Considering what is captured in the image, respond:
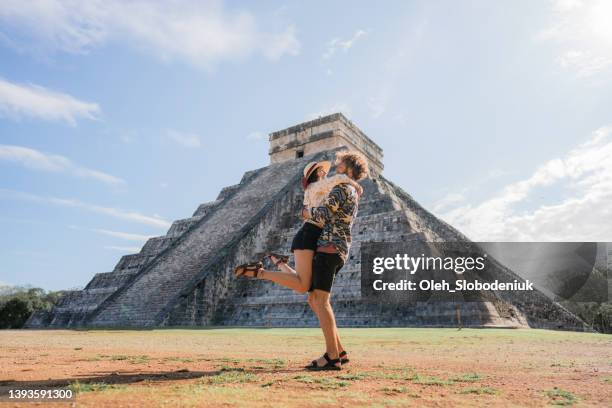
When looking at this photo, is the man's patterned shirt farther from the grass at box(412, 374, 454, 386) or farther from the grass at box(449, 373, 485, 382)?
the grass at box(449, 373, 485, 382)

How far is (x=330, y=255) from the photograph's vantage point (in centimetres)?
351

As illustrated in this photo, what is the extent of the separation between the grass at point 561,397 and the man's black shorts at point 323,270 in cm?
163

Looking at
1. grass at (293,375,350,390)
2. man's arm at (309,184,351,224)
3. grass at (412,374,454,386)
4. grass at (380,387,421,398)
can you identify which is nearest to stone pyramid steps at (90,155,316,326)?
man's arm at (309,184,351,224)

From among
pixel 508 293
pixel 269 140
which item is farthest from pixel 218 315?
pixel 269 140

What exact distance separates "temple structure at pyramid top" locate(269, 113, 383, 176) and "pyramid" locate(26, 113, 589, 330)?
59.3 inches

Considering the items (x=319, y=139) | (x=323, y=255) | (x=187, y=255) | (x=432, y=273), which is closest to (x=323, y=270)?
(x=323, y=255)

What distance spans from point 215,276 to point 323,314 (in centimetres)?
1088

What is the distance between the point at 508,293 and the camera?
44.0 ft

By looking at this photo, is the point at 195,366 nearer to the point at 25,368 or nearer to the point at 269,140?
the point at 25,368

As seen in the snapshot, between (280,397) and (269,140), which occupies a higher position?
(269,140)

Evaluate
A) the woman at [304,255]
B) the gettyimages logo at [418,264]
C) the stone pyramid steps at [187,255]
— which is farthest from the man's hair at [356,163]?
the stone pyramid steps at [187,255]

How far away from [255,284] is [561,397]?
39.3 feet

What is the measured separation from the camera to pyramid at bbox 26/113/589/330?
11.1 metres

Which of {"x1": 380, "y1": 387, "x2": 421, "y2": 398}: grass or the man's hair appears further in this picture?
the man's hair
